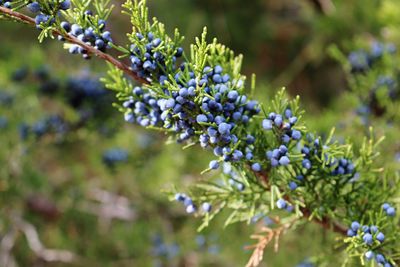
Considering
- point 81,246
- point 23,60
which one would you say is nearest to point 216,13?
point 23,60

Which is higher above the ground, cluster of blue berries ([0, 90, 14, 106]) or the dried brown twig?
cluster of blue berries ([0, 90, 14, 106])

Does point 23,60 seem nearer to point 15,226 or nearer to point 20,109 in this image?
point 20,109

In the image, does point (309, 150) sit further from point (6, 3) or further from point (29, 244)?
point (29, 244)

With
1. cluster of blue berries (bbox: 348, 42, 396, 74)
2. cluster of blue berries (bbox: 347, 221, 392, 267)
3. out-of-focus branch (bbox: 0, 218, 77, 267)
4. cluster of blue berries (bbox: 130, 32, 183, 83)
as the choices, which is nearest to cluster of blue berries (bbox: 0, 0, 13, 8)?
cluster of blue berries (bbox: 130, 32, 183, 83)

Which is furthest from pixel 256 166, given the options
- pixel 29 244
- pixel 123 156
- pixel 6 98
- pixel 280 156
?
pixel 6 98

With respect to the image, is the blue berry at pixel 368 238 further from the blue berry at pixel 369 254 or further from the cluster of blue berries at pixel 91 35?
the cluster of blue berries at pixel 91 35

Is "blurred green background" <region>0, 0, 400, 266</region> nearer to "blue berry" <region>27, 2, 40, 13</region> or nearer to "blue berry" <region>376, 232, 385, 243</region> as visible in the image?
"blue berry" <region>376, 232, 385, 243</region>
